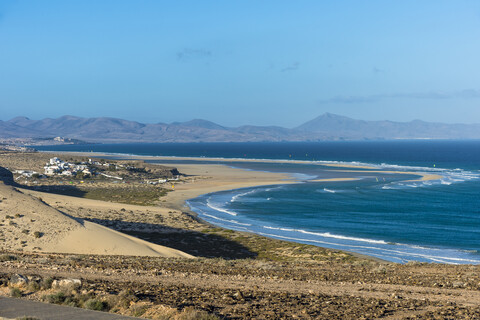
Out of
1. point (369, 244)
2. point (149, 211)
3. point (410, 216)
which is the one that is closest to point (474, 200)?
point (410, 216)

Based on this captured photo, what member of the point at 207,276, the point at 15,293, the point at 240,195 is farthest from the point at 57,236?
the point at 240,195

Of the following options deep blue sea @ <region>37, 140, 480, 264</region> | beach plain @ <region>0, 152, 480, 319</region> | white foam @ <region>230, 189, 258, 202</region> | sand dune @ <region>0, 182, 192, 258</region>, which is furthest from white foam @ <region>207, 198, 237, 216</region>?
sand dune @ <region>0, 182, 192, 258</region>

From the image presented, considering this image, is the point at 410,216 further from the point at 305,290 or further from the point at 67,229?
the point at 305,290

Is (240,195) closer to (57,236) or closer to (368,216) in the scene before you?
(368,216)

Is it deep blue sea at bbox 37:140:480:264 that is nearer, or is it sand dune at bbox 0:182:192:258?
sand dune at bbox 0:182:192:258

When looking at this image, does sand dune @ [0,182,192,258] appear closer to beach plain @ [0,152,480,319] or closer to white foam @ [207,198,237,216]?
beach plain @ [0,152,480,319]

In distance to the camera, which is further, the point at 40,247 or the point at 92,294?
the point at 40,247
